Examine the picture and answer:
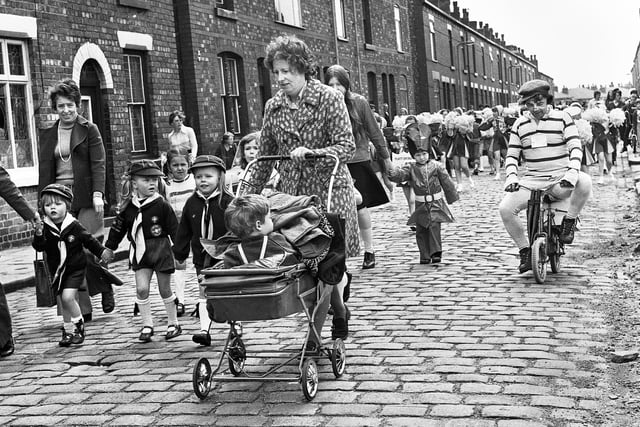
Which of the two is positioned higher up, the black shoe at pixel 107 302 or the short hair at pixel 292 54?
the short hair at pixel 292 54

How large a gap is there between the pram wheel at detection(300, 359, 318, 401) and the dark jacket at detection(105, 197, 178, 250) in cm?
256

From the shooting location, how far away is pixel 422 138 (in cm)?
1080

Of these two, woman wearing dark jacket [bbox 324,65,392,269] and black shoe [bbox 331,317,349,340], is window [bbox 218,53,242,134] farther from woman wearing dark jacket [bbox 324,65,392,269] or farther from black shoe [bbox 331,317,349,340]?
black shoe [bbox 331,317,349,340]

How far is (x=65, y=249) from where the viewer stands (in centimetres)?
746

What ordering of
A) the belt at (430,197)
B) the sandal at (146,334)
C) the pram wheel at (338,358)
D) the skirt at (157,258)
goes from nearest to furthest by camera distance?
1. the pram wheel at (338,358)
2. the sandal at (146,334)
3. the skirt at (157,258)
4. the belt at (430,197)

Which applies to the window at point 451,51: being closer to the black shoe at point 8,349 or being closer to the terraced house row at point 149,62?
the terraced house row at point 149,62

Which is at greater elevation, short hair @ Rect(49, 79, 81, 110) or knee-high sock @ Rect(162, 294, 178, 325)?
short hair @ Rect(49, 79, 81, 110)

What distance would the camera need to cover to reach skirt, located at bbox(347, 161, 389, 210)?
9.59 meters

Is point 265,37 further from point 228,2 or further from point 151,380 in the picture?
point 151,380

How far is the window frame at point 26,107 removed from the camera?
14.9 metres

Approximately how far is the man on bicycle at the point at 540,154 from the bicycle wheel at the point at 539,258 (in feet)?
1.32

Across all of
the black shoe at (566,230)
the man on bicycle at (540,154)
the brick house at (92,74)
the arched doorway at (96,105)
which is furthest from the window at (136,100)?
the black shoe at (566,230)

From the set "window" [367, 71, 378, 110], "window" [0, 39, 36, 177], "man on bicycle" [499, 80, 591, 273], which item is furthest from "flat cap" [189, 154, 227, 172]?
"window" [367, 71, 378, 110]

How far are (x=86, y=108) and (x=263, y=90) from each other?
8753 millimetres
